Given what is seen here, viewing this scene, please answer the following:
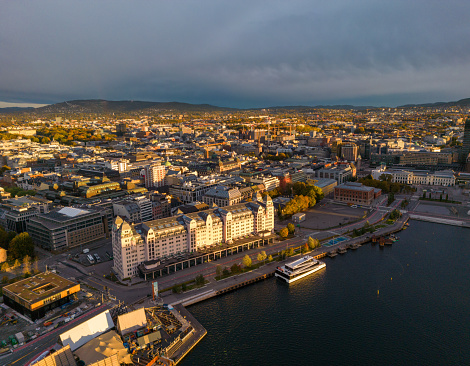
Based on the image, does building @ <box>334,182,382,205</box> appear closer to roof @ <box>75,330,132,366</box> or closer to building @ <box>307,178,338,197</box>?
building @ <box>307,178,338,197</box>

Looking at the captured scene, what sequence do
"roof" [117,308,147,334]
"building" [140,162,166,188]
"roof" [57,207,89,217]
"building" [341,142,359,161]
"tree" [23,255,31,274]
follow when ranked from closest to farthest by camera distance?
1. "roof" [117,308,147,334]
2. "tree" [23,255,31,274]
3. "roof" [57,207,89,217]
4. "building" [140,162,166,188]
5. "building" [341,142,359,161]

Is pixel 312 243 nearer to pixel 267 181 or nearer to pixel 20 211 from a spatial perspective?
pixel 267 181

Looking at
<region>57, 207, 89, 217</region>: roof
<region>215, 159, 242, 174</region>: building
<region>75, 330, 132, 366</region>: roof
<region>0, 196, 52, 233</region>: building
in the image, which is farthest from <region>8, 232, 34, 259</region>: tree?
<region>215, 159, 242, 174</region>: building

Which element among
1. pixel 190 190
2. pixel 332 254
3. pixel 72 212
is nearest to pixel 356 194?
pixel 332 254

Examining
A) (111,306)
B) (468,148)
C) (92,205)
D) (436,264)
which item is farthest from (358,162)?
(111,306)

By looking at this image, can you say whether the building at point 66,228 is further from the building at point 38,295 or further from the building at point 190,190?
the building at point 190,190

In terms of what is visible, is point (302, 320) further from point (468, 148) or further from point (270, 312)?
point (468, 148)
